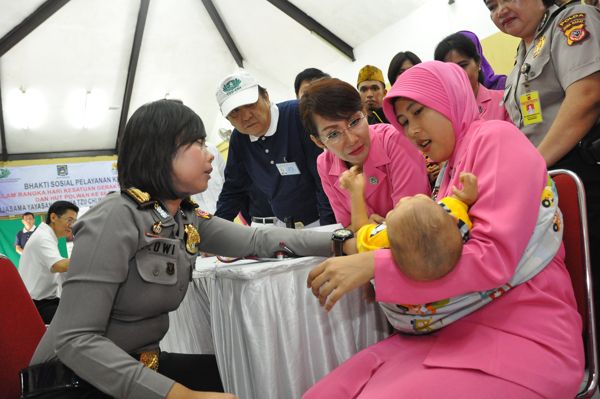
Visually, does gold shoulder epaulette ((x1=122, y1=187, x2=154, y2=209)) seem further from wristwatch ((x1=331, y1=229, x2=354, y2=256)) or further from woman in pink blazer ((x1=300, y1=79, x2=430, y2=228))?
woman in pink blazer ((x1=300, y1=79, x2=430, y2=228))

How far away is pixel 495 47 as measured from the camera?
418cm

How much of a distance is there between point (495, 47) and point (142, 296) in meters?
4.25

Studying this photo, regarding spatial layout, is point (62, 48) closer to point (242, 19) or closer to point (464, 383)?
point (242, 19)

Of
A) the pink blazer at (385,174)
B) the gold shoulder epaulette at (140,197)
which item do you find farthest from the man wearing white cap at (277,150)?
the gold shoulder epaulette at (140,197)

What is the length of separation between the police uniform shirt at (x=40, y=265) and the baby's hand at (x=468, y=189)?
3.45m

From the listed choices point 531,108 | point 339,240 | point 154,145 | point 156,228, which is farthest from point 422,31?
point 156,228

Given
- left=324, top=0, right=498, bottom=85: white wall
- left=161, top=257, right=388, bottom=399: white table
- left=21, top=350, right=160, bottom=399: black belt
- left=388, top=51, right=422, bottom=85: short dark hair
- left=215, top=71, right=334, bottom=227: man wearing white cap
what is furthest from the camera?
left=324, top=0, right=498, bottom=85: white wall

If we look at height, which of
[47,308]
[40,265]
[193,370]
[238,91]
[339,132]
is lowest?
[47,308]

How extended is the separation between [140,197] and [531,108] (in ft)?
4.52

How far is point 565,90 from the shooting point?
1437mm

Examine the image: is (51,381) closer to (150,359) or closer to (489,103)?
(150,359)

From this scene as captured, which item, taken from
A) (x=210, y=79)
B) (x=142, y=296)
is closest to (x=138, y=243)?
(x=142, y=296)

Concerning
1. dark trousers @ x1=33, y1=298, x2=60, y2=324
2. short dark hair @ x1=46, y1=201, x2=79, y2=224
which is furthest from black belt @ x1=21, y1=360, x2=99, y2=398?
short dark hair @ x1=46, y1=201, x2=79, y2=224

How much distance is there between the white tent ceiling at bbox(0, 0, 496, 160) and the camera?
695cm
